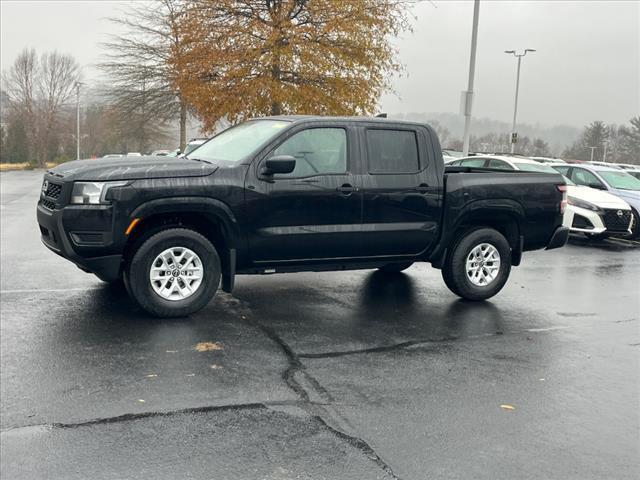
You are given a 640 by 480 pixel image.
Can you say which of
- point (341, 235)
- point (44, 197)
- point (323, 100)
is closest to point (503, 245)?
point (341, 235)

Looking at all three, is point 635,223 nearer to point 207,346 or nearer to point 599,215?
point 599,215

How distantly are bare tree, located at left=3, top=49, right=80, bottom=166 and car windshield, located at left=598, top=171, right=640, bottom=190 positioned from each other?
57.9 m

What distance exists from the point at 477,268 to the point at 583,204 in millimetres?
7941

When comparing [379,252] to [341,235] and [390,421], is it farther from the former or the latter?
[390,421]

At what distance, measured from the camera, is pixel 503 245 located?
812 centimetres

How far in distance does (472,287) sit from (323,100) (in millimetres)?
12905

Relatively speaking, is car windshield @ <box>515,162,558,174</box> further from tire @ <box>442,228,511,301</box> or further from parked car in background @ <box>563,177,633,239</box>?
tire @ <box>442,228,511,301</box>

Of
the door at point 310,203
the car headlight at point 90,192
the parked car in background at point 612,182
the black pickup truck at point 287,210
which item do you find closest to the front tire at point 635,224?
the parked car in background at point 612,182

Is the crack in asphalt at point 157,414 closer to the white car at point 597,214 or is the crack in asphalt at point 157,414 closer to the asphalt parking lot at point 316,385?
the asphalt parking lot at point 316,385

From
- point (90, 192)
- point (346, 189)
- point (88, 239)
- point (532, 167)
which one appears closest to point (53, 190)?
point (90, 192)

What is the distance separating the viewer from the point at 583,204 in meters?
14.9

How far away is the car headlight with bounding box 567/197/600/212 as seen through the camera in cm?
1472

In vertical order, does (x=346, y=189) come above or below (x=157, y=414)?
above

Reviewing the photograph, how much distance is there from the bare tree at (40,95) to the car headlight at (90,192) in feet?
205
